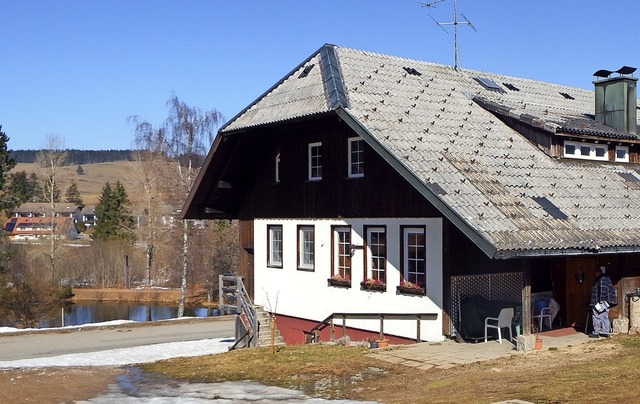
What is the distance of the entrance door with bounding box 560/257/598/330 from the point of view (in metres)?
17.5

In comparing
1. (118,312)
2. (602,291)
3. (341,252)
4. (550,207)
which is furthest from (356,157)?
(118,312)

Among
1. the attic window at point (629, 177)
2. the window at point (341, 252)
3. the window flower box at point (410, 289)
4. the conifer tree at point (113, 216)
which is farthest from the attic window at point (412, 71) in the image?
the conifer tree at point (113, 216)

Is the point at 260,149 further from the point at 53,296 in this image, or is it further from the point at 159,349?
the point at 53,296

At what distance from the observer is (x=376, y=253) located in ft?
59.4

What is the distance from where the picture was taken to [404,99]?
61.8 feet

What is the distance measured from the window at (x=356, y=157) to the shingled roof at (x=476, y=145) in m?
1.26

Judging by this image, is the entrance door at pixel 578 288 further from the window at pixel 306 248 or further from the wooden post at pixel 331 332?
the window at pixel 306 248

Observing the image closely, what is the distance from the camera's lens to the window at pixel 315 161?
2017 cm

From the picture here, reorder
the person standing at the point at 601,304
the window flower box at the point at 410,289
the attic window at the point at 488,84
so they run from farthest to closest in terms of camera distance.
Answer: the attic window at the point at 488,84
the window flower box at the point at 410,289
the person standing at the point at 601,304

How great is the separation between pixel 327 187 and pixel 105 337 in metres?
14.3

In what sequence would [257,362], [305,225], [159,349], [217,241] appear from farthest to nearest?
[217,241], [159,349], [305,225], [257,362]

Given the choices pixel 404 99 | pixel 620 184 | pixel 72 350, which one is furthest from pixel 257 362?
pixel 72 350

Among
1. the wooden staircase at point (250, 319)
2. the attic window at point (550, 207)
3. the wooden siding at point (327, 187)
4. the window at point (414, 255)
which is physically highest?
the wooden siding at point (327, 187)

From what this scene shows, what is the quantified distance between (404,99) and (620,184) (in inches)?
227
